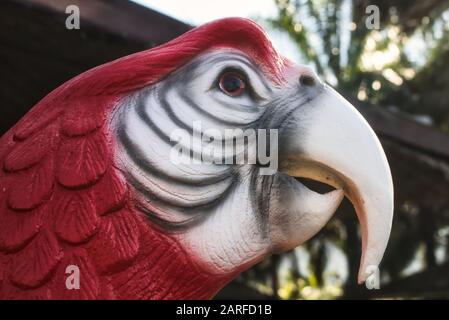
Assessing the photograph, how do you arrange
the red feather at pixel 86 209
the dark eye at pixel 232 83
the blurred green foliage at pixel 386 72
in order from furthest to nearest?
the blurred green foliage at pixel 386 72, the dark eye at pixel 232 83, the red feather at pixel 86 209

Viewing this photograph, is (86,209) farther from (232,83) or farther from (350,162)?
(350,162)

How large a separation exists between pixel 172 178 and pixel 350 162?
29 centimetres

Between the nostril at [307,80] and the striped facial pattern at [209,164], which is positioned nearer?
the striped facial pattern at [209,164]

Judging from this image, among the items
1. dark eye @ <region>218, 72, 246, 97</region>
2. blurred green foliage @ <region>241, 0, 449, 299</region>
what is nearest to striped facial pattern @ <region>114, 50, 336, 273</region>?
dark eye @ <region>218, 72, 246, 97</region>

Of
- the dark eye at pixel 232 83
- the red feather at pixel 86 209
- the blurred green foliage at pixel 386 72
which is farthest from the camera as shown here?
the blurred green foliage at pixel 386 72

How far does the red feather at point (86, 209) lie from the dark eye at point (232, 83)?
67 mm

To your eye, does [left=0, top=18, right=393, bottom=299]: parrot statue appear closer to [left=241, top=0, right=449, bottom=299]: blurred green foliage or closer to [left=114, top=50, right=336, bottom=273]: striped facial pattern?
[left=114, top=50, right=336, bottom=273]: striped facial pattern

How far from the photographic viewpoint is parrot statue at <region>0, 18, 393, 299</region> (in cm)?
97

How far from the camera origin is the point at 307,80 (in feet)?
3.67

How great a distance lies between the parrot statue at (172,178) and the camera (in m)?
0.97

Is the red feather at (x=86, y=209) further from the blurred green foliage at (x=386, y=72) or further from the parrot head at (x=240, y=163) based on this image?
the blurred green foliage at (x=386, y=72)

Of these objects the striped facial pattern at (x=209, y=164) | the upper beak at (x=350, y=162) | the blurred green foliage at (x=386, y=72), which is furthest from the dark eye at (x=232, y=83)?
the blurred green foliage at (x=386, y=72)

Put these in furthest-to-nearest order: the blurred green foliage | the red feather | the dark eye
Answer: the blurred green foliage, the dark eye, the red feather
